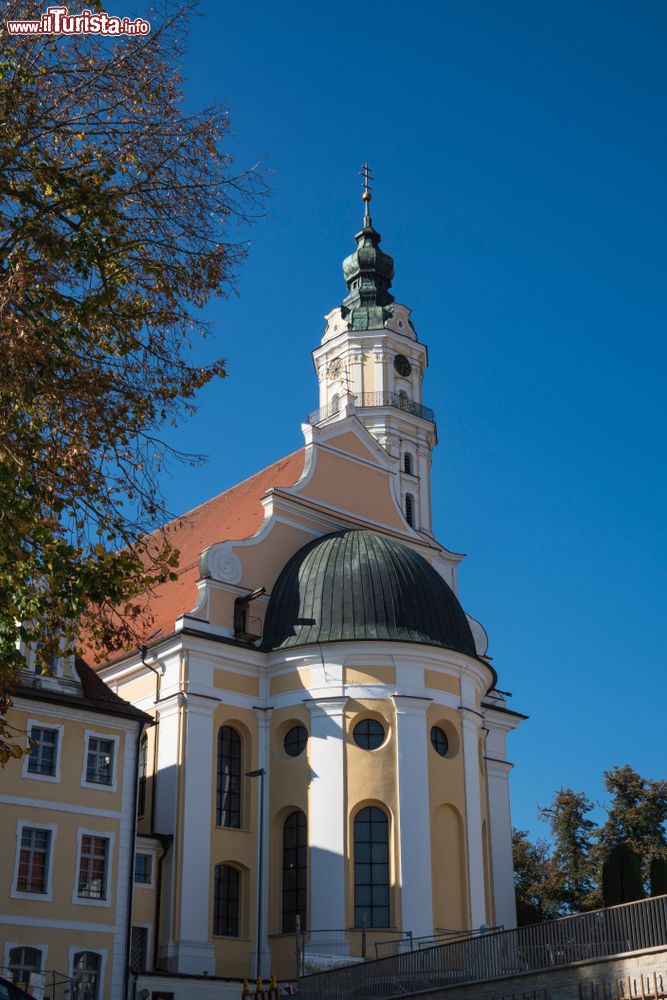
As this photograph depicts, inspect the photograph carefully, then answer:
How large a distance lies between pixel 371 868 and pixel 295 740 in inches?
167

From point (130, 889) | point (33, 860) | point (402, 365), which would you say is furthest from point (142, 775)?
point (402, 365)

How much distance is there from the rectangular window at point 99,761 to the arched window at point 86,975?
3.84 metres

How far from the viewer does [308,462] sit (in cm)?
3934

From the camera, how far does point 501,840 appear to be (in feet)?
132

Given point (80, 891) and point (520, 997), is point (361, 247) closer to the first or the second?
point (80, 891)

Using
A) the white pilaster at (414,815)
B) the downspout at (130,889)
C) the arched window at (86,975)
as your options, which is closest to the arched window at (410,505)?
the white pilaster at (414,815)

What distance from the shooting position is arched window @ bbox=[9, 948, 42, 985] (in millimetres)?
26156

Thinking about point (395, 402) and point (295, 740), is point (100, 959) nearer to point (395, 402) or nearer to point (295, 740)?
point (295, 740)

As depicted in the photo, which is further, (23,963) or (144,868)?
(144,868)

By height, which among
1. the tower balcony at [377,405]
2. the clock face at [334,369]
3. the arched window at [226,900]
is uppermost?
the clock face at [334,369]

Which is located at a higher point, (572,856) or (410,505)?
(410,505)

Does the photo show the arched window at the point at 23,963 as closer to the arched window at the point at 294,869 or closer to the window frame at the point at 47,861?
the window frame at the point at 47,861

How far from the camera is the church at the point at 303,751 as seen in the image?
31812mm

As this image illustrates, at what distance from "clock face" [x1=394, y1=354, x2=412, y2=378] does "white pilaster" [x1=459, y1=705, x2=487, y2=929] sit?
21282 mm
